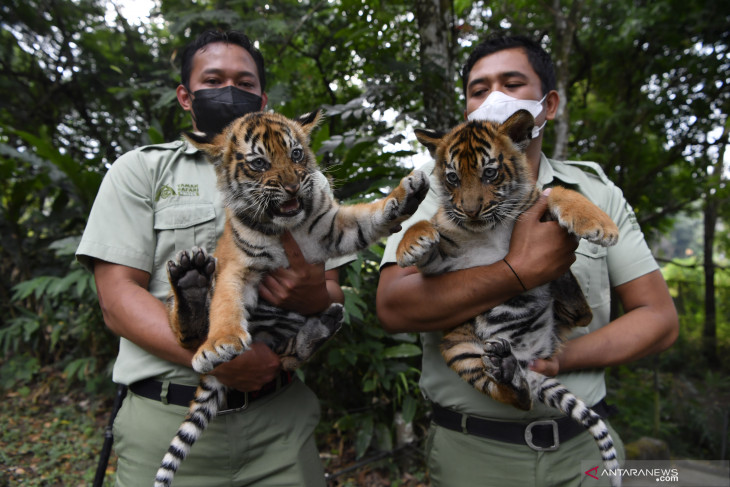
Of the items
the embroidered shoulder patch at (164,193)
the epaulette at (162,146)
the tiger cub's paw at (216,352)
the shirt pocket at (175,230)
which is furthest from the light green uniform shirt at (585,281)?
the epaulette at (162,146)

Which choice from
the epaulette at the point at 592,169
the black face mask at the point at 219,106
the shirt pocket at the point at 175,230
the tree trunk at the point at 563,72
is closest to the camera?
the shirt pocket at the point at 175,230

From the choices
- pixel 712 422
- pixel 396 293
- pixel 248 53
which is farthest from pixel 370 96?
pixel 712 422

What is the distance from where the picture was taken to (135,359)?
2.34 meters

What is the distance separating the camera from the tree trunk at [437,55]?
4496mm

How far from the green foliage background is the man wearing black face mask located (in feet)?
4.95

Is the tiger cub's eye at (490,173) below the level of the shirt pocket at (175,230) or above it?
above

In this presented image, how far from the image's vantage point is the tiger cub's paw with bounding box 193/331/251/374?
2037 mm

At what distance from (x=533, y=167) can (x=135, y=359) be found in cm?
240

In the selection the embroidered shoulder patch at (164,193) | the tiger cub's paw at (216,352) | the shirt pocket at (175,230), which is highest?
the embroidered shoulder patch at (164,193)

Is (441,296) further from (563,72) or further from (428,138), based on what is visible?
(563,72)

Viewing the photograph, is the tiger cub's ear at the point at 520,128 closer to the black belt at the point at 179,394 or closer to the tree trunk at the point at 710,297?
the black belt at the point at 179,394

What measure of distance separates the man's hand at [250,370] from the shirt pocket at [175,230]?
66 centimetres

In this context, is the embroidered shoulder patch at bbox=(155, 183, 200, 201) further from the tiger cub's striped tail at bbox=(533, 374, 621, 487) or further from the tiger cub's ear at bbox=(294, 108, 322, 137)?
the tiger cub's striped tail at bbox=(533, 374, 621, 487)

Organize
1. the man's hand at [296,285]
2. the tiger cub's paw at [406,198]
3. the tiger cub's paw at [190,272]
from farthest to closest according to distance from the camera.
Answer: the man's hand at [296,285], the tiger cub's paw at [406,198], the tiger cub's paw at [190,272]
